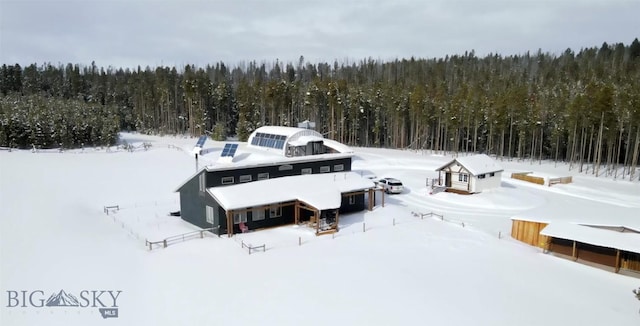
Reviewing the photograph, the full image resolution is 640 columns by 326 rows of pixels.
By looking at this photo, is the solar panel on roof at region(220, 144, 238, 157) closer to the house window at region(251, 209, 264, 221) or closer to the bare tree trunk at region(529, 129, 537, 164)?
the house window at region(251, 209, 264, 221)

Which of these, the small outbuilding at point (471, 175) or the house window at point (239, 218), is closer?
the house window at point (239, 218)

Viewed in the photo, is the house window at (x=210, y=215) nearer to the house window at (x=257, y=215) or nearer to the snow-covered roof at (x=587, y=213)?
the house window at (x=257, y=215)

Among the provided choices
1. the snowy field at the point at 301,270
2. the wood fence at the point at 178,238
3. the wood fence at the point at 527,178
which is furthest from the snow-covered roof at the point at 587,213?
the wood fence at the point at 178,238

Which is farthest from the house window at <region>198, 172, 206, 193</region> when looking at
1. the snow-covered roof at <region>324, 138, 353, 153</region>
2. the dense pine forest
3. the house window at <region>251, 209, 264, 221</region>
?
the dense pine forest

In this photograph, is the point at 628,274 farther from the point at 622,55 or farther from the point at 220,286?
the point at 622,55

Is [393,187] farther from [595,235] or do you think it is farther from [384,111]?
[384,111]

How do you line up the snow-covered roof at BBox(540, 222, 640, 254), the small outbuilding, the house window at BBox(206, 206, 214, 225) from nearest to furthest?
the snow-covered roof at BBox(540, 222, 640, 254) < the house window at BBox(206, 206, 214, 225) < the small outbuilding

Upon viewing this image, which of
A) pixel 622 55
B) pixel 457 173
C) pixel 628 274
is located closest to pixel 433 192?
pixel 457 173
